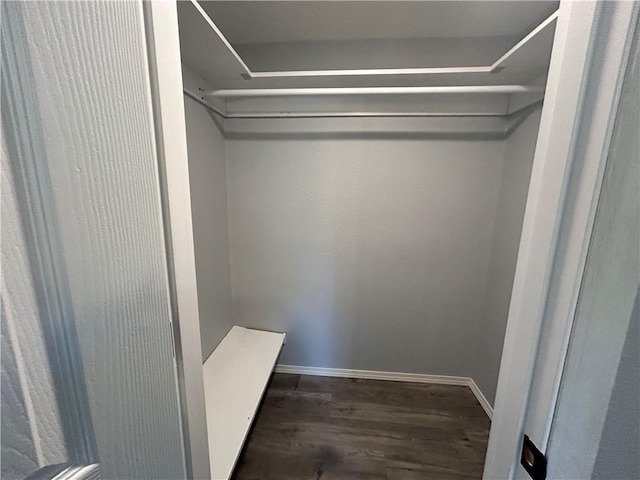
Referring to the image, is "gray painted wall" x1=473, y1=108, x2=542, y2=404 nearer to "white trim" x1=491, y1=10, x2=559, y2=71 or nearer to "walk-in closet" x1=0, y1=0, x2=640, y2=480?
"walk-in closet" x1=0, y1=0, x2=640, y2=480

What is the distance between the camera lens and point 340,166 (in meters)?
2.10

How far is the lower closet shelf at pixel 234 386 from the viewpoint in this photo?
1443 millimetres

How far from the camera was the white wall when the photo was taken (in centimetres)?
205

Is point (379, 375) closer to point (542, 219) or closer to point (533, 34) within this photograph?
point (542, 219)

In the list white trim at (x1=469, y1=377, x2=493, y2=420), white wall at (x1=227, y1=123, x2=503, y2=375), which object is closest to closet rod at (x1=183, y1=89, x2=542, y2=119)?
white wall at (x1=227, y1=123, x2=503, y2=375)

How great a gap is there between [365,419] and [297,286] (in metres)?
1.04

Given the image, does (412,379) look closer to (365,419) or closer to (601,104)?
(365,419)

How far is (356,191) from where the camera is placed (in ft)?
6.96

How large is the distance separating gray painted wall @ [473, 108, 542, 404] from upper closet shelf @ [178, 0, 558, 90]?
37 centimetres

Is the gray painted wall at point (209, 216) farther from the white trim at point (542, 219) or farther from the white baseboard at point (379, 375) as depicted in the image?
the white trim at point (542, 219)

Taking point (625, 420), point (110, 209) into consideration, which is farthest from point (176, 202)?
point (625, 420)

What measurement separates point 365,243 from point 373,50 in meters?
1.30

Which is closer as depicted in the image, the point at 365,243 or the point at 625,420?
the point at 625,420

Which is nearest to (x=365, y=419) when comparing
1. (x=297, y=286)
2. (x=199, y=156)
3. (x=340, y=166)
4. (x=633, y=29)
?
(x=297, y=286)
